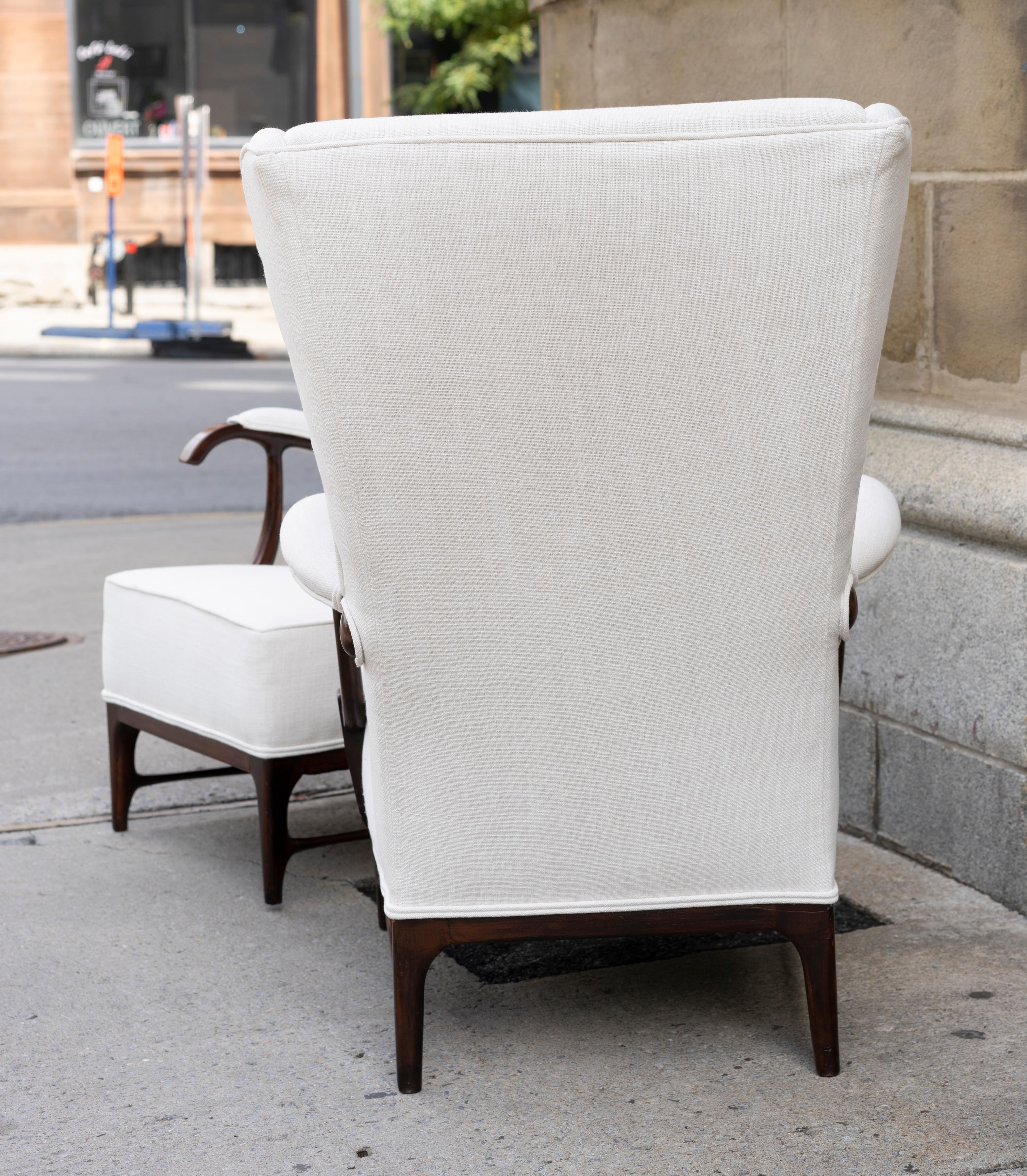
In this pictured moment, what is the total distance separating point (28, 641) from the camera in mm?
5719

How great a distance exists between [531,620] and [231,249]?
22445mm

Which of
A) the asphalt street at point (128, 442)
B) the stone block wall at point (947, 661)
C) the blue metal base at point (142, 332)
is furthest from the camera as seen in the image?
the blue metal base at point (142, 332)

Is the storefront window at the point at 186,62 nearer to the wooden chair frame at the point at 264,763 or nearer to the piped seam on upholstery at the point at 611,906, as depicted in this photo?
the wooden chair frame at the point at 264,763

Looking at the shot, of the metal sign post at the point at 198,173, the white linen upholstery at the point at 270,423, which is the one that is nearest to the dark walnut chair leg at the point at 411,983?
the white linen upholstery at the point at 270,423

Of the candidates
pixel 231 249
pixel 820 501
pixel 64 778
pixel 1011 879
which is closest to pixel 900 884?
pixel 1011 879

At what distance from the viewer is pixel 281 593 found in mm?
3512

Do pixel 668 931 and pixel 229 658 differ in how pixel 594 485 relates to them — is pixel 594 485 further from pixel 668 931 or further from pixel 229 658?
pixel 229 658

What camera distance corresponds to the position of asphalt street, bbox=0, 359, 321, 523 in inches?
359

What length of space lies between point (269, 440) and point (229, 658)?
2.99 feet

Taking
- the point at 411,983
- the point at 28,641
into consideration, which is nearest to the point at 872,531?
the point at 411,983

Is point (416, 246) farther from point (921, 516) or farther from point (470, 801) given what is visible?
point (921, 516)

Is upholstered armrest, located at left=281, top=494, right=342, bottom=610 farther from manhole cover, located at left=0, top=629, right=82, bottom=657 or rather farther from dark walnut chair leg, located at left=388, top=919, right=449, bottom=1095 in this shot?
manhole cover, located at left=0, top=629, right=82, bottom=657

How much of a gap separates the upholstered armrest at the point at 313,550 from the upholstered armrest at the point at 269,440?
47.7 inches

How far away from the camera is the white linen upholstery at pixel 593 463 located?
2.17 metres
